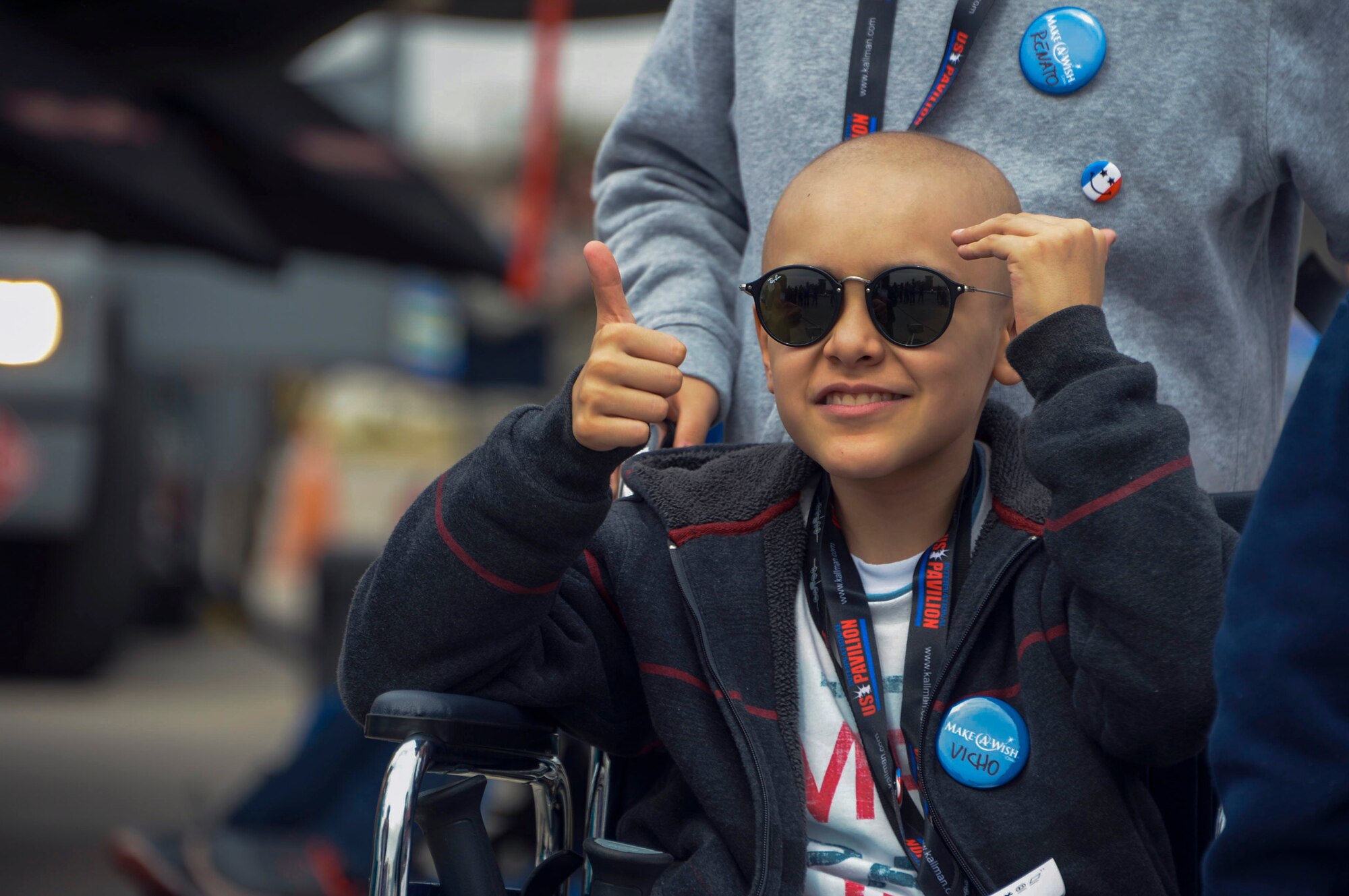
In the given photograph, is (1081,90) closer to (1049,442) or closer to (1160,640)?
(1049,442)

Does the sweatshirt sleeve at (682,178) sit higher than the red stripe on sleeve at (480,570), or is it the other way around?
the sweatshirt sleeve at (682,178)

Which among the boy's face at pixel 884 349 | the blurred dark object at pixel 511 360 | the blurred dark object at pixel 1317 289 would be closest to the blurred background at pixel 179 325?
the blurred dark object at pixel 1317 289

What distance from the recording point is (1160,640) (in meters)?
1.48

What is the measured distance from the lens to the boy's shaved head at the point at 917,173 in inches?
68.3

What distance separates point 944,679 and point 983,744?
0.26ft

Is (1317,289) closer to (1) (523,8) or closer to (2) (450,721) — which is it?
(2) (450,721)

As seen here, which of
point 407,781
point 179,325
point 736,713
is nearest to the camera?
point 407,781

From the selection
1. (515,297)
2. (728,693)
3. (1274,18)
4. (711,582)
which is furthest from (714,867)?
(515,297)

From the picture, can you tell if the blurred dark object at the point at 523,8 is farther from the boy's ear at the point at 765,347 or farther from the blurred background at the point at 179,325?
the boy's ear at the point at 765,347

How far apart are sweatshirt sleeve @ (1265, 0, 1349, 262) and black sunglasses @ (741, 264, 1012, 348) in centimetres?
43

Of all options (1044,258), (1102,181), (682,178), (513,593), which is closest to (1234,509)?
(1044,258)

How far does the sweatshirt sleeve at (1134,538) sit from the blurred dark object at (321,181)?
Result: 5.33 meters

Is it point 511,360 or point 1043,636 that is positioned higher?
point 1043,636

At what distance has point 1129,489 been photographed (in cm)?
149
